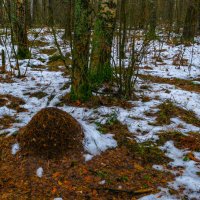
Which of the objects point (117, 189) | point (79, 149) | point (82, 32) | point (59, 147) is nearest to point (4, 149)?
point (59, 147)

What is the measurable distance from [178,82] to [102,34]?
8.74 feet

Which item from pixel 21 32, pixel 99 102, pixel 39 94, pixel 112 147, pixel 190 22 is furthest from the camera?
pixel 190 22

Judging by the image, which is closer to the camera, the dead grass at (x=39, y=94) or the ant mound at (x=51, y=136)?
the ant mound at (x=51, y=136)

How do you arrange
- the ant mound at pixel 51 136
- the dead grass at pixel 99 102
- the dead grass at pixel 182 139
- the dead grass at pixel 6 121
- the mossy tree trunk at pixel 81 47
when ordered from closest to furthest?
the ant mound at pixel 51 136
the dead grass at pixel 182 139
the dead grass at pixel 6 121
the mossy tree trunk at pixel 81 47
the dead grass at pixel 99 102

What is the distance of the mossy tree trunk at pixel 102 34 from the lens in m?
6.11

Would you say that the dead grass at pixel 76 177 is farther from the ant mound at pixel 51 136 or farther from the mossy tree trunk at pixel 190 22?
the mossy tree trunk at pixel 190 22

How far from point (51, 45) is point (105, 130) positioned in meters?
8.50

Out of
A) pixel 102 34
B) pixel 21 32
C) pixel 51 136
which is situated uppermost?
pixel 102 34

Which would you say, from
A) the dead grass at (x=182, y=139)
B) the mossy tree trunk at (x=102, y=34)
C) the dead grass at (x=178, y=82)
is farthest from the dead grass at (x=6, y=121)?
the dead grass at (x=178, y=82)

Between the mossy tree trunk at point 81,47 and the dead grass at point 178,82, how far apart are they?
8.73 ft

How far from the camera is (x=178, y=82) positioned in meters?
7.58

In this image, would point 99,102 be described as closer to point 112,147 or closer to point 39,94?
point 39,94

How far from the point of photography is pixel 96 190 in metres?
3.35

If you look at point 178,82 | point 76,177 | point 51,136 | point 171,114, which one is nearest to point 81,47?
point 51,136
